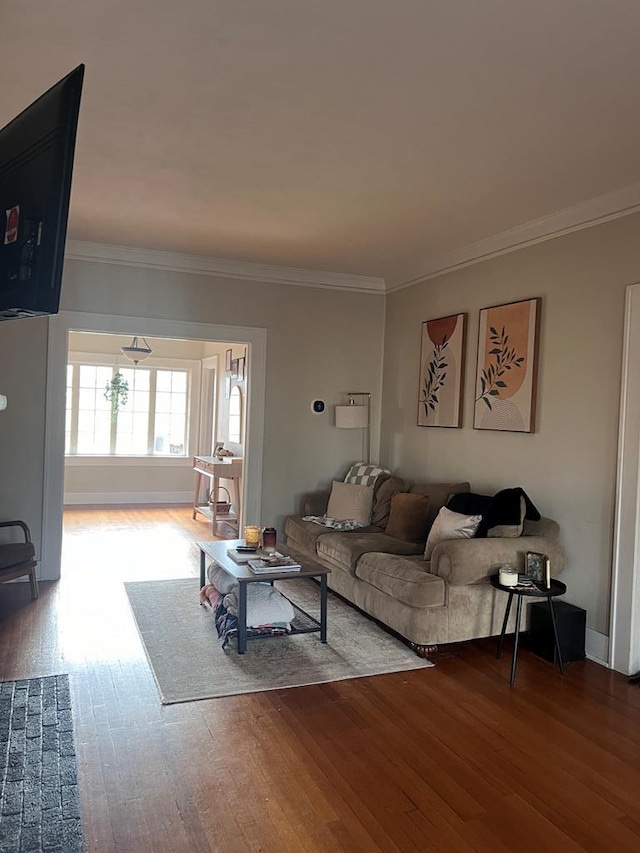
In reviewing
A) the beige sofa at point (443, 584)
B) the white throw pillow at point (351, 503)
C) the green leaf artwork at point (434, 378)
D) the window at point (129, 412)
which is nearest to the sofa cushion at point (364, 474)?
the white throw pillow at point (351, 503)

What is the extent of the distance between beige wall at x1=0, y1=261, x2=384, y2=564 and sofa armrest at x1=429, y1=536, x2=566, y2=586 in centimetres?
232

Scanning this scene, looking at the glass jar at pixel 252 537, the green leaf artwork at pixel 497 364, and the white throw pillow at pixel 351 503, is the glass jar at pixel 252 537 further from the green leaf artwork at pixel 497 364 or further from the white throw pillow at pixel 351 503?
the green leaf artwork at pixel 497 364

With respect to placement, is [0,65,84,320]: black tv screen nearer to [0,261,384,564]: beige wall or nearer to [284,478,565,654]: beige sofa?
[284,478,565,654]: beige sofa

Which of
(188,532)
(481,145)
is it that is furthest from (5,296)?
(188,532)

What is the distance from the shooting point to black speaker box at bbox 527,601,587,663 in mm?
3670

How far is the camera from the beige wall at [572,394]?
145 inches

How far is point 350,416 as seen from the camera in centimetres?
584

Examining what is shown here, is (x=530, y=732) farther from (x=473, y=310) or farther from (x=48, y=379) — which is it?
(x=48, y=379)

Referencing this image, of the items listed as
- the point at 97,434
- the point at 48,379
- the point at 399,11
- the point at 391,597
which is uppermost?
the point at 399,11

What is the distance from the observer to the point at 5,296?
1552mm

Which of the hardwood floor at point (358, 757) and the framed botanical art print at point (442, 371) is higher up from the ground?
the framed botanical art print at point (442, 371)

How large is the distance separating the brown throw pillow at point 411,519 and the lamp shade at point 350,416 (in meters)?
1.23

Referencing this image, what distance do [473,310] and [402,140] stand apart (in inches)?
81.6

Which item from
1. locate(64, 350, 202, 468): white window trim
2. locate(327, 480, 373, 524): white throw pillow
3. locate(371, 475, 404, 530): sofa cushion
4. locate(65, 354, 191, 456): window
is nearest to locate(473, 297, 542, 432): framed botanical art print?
locate(371, 475, 404, 530): sofa cushion
